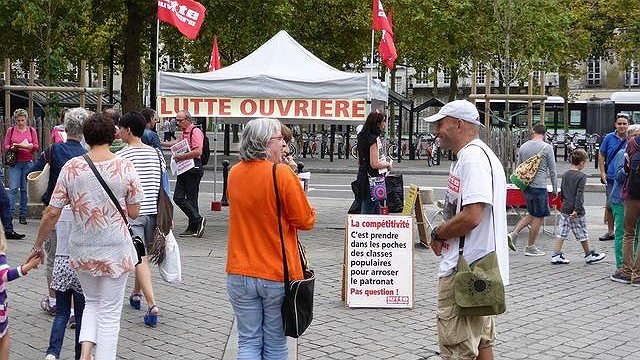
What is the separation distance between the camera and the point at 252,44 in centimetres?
3038

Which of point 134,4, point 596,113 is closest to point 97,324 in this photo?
point 134,4

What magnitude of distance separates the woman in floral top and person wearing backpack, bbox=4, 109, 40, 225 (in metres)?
7.92

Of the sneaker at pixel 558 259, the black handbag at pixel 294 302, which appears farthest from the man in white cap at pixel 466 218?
the sneaker at pixel 558 259

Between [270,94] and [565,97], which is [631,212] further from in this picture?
[565,97]

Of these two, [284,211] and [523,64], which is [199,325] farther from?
[523,64]

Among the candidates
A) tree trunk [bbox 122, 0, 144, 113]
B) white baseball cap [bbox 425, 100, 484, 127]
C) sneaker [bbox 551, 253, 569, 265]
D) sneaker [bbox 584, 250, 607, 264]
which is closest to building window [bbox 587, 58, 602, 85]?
tree trunk [bbox 122, 0, 144, 113]

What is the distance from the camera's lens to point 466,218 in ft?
15.9

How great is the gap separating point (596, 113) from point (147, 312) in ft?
149

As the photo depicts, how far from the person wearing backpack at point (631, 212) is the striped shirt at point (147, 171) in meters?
5.12

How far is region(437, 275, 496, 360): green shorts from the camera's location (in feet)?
16.6

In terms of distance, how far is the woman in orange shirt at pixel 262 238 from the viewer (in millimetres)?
5121

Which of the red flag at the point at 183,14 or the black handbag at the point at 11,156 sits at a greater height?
the red flag at the point at 183,14

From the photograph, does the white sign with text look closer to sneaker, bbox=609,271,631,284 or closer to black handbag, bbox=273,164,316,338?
sneaker, bbox=609,271,631,284

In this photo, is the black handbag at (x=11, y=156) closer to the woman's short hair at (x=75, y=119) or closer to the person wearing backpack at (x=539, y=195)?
the woman's short hair at (x=75, y=119)
